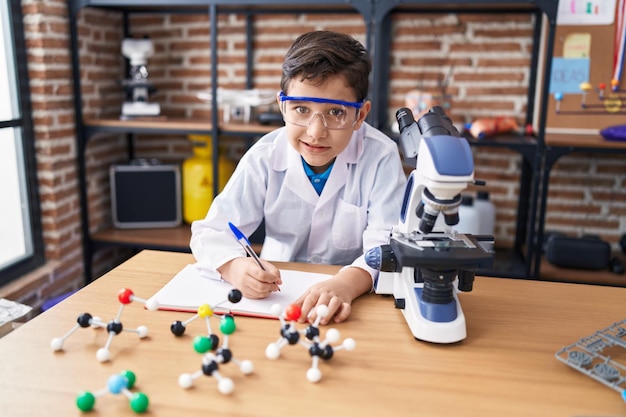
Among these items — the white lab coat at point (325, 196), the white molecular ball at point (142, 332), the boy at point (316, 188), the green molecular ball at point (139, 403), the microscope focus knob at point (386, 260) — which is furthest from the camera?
the white lab coat at point (325, 196)

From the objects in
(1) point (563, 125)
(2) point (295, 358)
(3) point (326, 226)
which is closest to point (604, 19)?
(1) point (563, 125)

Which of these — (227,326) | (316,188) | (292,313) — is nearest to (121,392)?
(227,326)

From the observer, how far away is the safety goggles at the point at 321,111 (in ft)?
4.19

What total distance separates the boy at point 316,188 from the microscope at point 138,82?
4.71 feet

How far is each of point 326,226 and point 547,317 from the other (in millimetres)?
637

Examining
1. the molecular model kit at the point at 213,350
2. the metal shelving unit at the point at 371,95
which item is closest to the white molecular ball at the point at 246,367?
the molecular model kit at the point at 213,350

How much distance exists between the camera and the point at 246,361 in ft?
2.99

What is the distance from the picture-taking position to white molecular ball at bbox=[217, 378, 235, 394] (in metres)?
0.84

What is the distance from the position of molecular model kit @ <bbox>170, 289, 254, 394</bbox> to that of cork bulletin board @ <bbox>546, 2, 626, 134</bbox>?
2.09 metres

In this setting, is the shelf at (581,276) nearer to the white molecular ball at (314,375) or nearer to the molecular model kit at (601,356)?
the molecular model kit at (601,356)

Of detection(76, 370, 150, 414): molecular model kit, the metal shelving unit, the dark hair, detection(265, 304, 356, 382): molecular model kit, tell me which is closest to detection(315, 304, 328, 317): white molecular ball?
detection(265, 304, 356, 382): molecular model kit

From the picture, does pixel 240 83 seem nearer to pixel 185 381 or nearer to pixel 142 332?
pixel 142 332

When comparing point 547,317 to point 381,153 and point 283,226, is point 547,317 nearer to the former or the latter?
point 381,153

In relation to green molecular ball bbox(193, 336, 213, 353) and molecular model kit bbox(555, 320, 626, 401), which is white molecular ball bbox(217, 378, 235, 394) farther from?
molecular model kit bbox(555, 320, 626, 401)
